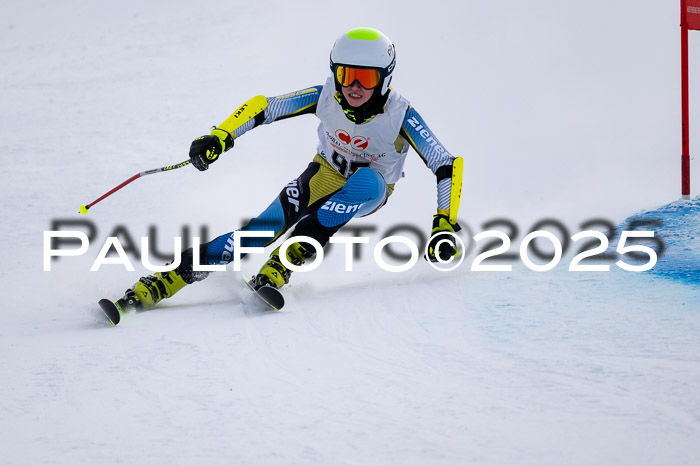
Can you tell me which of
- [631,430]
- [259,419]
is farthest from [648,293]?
[259,419]

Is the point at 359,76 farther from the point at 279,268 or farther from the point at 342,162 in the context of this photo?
the point at 279,268

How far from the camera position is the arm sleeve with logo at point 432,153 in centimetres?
391

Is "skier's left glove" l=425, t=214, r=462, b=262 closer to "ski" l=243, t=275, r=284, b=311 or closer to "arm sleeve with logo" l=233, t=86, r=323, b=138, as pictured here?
"ski" l=243, t=275, r=284, b=311

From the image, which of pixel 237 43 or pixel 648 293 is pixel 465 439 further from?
pixel 237 43

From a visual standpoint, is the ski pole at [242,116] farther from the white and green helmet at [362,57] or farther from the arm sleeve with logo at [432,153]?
the arm sleeve with logo at [432,153]

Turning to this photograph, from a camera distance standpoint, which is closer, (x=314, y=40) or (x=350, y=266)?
(x=350, y=266)

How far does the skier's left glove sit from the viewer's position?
3678 mm

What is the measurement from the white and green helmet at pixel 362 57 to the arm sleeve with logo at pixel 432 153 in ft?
0.93

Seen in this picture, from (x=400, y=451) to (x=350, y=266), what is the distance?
113 inches

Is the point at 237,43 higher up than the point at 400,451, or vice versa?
the point at 237,43

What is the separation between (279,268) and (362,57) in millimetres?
1121

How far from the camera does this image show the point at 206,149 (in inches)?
152

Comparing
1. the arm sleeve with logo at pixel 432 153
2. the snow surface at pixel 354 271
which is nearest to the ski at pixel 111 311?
the snow surface at pixel 354 271

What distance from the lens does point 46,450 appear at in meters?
2.15
